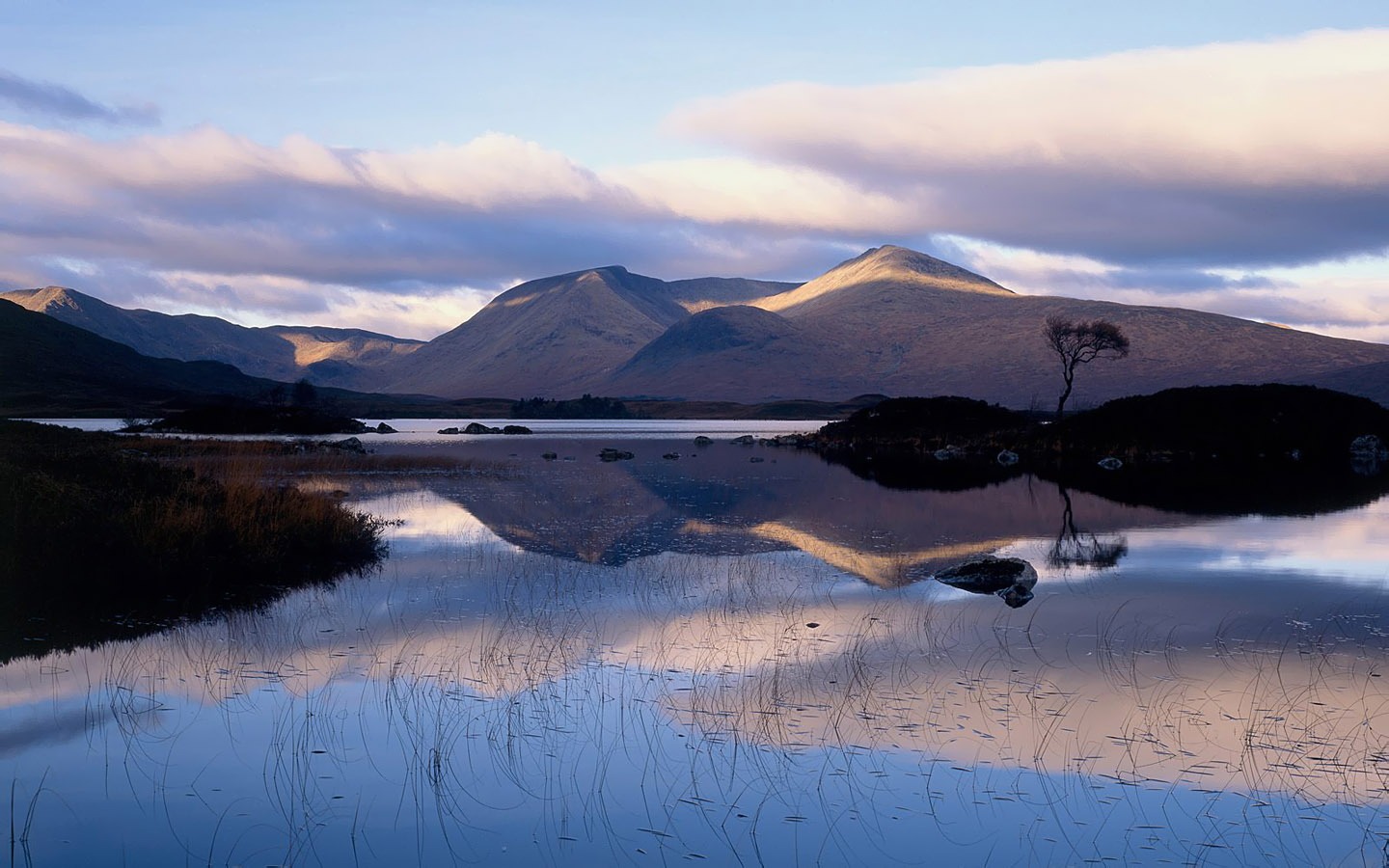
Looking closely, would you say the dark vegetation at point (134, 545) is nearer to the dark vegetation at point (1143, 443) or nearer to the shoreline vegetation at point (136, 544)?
the shoreline vegetation at point (136, 544)

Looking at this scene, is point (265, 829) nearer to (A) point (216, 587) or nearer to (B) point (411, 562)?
(A) point (216, 587)

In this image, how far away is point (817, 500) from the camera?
1559 inches

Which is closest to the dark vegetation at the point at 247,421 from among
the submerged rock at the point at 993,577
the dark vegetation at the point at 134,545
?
the dark vegetation at the point at 134,545

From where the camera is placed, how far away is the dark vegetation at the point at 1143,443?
174ft

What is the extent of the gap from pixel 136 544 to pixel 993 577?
16675 millimetres

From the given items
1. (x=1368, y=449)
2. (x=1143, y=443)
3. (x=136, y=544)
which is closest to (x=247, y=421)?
(x=1143, y=443)

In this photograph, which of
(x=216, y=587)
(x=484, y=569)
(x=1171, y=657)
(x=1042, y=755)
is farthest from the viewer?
(x=484, y=569)

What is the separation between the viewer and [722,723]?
11406 mm

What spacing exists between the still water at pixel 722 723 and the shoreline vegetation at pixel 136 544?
1.39 metres

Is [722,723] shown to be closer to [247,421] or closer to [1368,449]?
[1368,449]

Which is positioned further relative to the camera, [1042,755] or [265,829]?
[1042,755]

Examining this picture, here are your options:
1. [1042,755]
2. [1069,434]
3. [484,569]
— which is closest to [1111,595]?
[1042,755]

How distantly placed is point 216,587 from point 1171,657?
1621cm

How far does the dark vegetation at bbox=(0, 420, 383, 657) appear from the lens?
16.6 m
